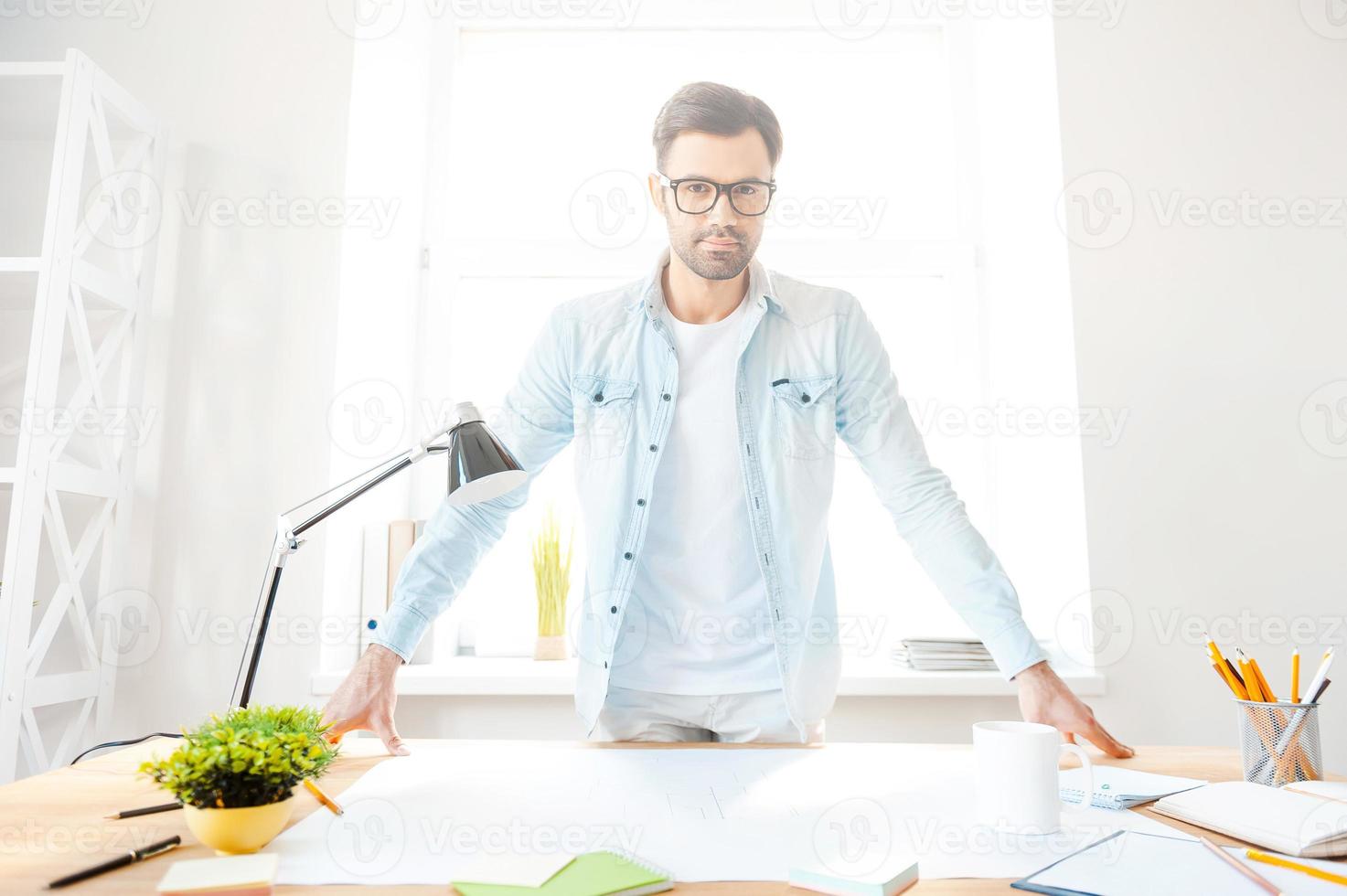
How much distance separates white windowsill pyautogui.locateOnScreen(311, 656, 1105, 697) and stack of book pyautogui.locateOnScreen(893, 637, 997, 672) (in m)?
0.02

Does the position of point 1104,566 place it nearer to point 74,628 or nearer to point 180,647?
point 180,647

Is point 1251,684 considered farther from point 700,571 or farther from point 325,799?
point 325,799

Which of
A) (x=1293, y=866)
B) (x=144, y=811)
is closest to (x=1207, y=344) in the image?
(x=1293, y=866)

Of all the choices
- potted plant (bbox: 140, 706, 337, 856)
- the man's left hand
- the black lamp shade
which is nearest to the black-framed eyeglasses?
the black lamp shade

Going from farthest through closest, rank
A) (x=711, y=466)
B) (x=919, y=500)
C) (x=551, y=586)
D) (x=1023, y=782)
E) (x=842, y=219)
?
1. (x=842, y=219)
2. (x=551, y=586)
3. (x=711, y=466)
4. (x=919, y=500)
5. (x=1023, y=782)

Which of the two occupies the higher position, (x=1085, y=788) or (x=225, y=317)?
(x=225, y=317)

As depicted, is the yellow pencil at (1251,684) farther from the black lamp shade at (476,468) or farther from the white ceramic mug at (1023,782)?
the black lamp shade at (476,468)

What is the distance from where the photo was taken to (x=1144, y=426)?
2.19 m

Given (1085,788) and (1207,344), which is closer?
(1085,788)

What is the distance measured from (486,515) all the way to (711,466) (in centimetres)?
41

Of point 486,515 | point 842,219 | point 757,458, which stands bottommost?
point 486,515

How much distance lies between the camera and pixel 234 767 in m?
0.77

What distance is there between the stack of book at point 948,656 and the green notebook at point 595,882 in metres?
1.57

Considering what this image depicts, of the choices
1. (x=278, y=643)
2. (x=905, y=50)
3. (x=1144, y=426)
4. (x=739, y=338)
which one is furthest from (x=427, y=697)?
(x=905, y=50)
